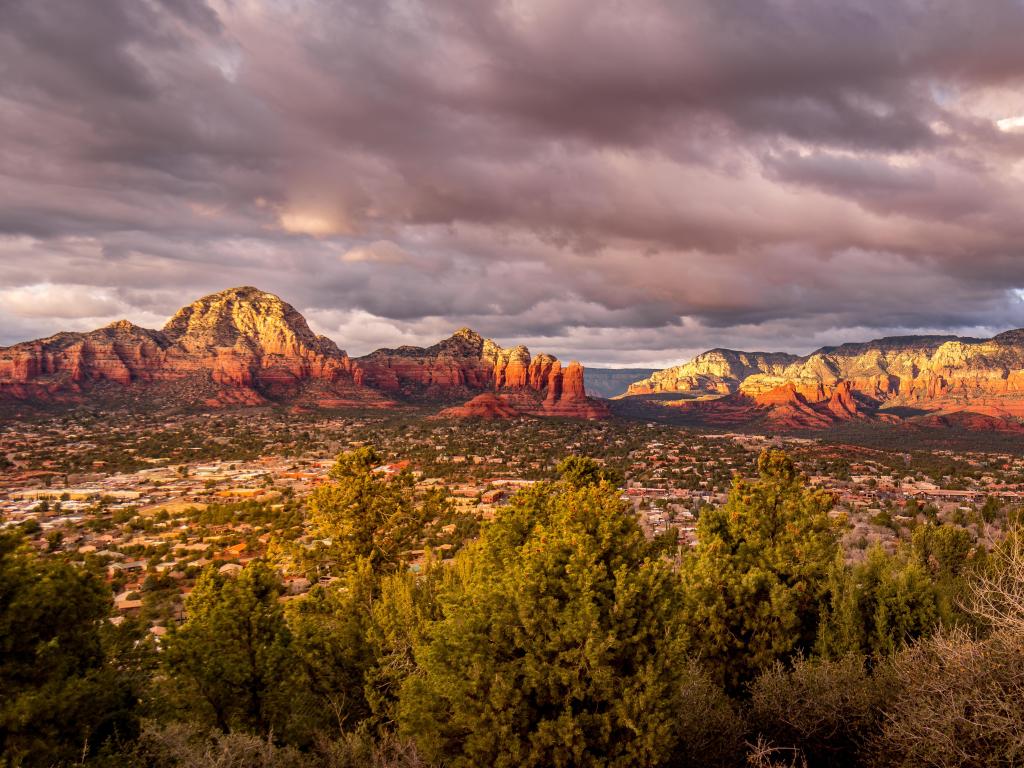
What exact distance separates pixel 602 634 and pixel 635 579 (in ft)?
4.90

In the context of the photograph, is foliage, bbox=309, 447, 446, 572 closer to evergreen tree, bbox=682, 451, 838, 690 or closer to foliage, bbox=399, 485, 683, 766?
foliage, bbox=399, 485, 683, 766

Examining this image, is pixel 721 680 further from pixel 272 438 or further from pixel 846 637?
pixel 272 438

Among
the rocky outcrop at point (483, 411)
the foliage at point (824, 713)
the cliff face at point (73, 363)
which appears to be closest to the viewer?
the foliage at point (824, 713)

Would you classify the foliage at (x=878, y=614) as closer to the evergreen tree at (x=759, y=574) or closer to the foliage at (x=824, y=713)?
the evergreen tree at (x=759, y=574)

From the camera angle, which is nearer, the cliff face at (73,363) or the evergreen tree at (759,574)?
the evergreen tree at (759,574)

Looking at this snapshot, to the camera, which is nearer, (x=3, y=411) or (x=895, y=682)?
(x=895, y=682)

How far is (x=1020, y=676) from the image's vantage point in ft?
33.3

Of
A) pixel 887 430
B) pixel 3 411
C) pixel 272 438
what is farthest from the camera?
pixel 887 430

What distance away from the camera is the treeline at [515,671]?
1047 centimetres

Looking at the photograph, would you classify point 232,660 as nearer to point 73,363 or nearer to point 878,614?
point 878,614

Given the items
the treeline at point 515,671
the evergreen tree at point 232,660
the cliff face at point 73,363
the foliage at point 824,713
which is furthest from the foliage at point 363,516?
the cliff face at point 73,363

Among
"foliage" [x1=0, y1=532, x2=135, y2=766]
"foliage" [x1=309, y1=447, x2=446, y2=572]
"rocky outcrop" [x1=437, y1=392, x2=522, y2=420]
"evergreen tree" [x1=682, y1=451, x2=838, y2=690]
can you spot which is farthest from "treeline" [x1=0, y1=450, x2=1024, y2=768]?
"rocky outcrop" [x1=437, y1=392, x2=522, y2=420]

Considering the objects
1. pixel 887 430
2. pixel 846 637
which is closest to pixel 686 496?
pixel 846 637

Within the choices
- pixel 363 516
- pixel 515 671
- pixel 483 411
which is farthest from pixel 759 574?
pixel 483 411
